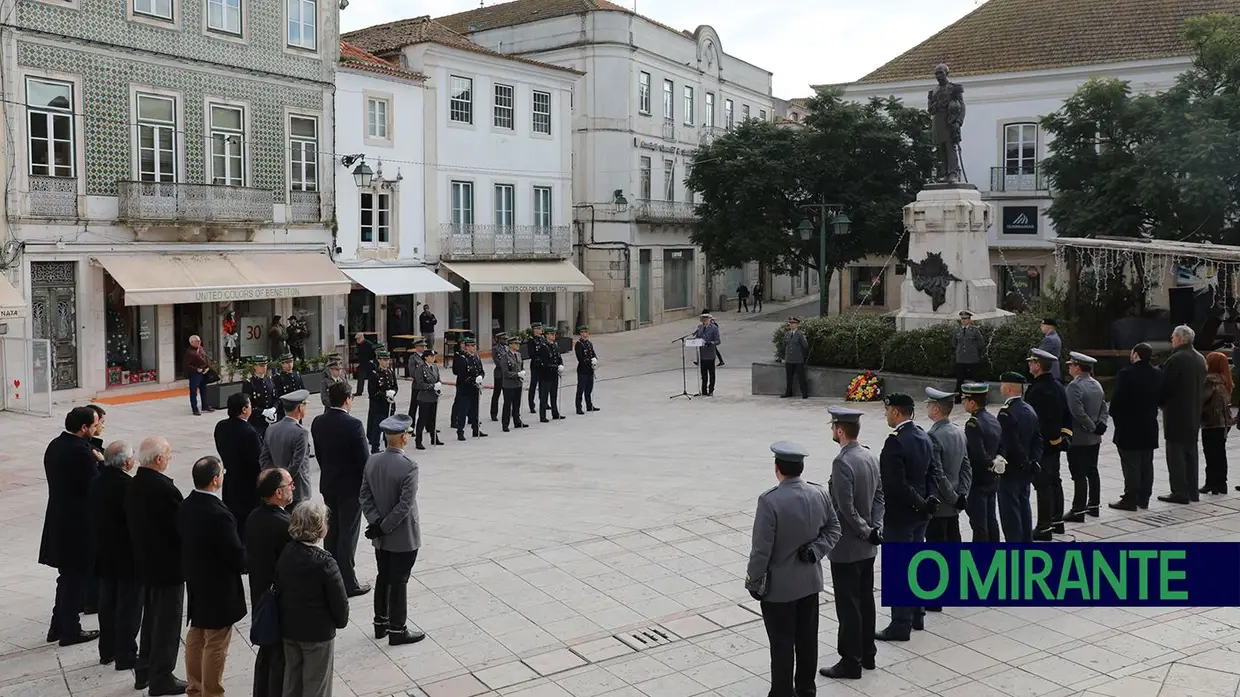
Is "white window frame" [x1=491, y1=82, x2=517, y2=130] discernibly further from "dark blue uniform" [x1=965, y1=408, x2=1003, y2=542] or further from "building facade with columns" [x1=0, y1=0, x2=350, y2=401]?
"dark blue uniform" [x1=965, y1=408, x2=1003, y2=542]

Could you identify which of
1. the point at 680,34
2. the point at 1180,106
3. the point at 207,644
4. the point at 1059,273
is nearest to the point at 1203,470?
the point at 1059,273

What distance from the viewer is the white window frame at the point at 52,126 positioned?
2264 cm

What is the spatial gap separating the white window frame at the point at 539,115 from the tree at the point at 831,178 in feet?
19.3

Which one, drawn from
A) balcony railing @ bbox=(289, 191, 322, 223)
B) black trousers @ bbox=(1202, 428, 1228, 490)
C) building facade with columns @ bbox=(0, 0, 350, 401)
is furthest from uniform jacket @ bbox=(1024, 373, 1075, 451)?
balcony railing @ bbox=(289, 191, 322, 223)

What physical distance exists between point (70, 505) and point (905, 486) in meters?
6.32

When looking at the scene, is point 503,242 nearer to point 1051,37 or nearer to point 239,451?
point 1051,37

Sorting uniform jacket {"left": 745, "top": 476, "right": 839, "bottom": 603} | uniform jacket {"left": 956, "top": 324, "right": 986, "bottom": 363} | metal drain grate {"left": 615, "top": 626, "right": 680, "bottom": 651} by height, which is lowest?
metal drain grate {"left": 615, "top": 626, "right": 680, "bottom": 651}

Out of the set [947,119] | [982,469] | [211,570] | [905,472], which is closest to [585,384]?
[947,119]

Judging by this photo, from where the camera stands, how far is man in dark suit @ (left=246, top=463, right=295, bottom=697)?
22.0 ft

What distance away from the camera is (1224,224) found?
26047 millimetres

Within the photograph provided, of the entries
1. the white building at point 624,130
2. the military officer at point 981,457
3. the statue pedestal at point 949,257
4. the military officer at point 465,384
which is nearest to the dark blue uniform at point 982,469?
the military officer at point 981,457

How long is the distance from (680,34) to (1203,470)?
106 feet

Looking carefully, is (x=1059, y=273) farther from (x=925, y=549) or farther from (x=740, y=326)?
(x=740, y=326)

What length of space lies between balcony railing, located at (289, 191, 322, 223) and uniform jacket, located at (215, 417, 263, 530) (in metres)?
19.7
